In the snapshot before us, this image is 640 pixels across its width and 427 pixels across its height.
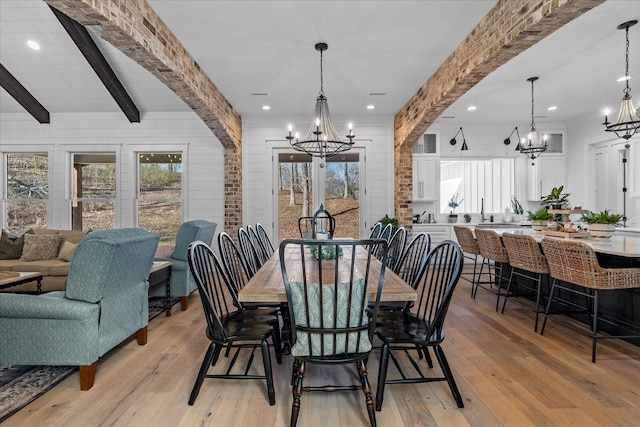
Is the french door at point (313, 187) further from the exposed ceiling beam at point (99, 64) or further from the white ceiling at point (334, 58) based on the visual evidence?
the exposed ceiling beam at point (99, 64)

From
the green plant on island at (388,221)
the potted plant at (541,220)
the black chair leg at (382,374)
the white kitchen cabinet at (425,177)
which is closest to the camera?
the black chair leg at (382,374)

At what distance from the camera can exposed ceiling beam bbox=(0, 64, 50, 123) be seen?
5258 millimetres

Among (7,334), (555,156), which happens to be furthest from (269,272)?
(555,156)

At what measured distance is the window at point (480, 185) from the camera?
7.39 m

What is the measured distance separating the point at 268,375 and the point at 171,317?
2.13 metres

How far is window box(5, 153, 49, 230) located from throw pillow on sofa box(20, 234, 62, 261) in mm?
2283

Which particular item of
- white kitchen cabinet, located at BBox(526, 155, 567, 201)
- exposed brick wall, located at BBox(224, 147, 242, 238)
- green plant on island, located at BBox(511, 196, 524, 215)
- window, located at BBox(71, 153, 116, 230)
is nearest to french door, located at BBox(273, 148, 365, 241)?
exposed brick wall, located at BBox(224, 147, 242, 238)

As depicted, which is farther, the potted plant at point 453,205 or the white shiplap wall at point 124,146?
the potted plant at point 453,205

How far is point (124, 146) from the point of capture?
249 inches

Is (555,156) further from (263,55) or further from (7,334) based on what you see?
(7,334)

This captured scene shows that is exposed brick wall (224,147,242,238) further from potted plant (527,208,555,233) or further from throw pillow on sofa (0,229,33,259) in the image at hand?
potted plant (527,208,555,233)

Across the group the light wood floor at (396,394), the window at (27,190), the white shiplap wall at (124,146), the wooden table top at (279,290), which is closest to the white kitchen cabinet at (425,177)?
the white shiplap wall at (124,146)

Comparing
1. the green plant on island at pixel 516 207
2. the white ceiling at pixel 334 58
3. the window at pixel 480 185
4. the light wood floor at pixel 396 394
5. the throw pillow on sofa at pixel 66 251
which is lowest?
the light wood floor at pixel 396 394

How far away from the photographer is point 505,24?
9.39 feet
